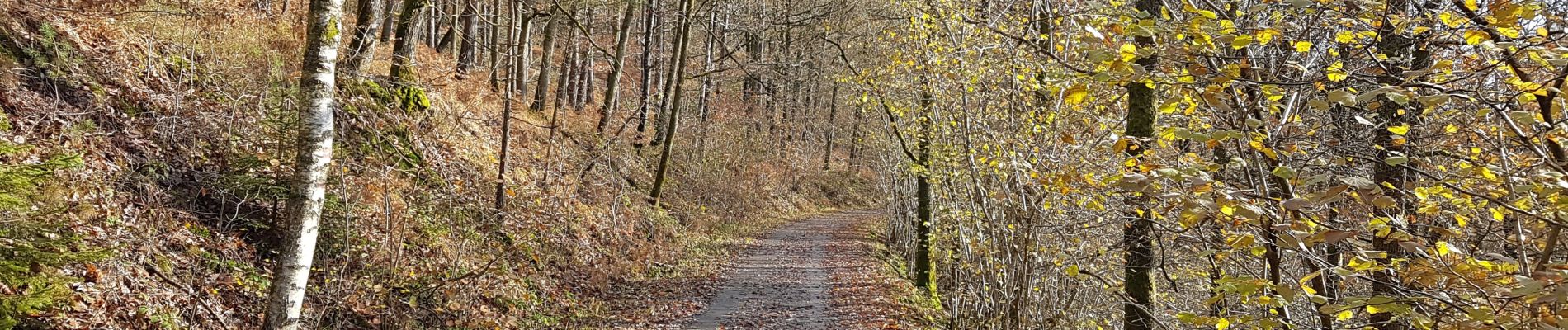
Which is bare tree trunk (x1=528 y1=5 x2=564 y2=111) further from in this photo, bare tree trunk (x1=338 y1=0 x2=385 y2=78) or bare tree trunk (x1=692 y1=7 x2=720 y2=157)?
bare tree trunk (x1=338 y1=0 x2=385 y2=78)

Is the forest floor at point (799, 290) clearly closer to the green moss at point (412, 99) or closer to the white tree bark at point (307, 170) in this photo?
the green moss at point (412, 99)

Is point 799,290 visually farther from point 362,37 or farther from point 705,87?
point 705,87

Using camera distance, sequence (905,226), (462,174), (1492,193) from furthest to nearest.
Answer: (905,226) < (462,174) < (1492,193)

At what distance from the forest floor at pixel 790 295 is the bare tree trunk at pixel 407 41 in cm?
479

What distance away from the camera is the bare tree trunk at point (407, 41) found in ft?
37.5

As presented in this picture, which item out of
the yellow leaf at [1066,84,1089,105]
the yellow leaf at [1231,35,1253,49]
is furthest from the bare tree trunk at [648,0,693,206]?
the yellow leaf at [1231,35,1253,49]

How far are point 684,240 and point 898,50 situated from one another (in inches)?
354

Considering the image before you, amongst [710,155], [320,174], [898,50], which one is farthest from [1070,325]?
[710,155]

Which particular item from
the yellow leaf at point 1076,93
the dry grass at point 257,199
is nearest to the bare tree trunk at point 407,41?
the dry grass at point 257,199

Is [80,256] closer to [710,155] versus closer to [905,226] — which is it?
[905,226]

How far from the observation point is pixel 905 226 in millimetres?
18703

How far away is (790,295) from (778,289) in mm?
454

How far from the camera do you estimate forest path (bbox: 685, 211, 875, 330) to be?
10211 millimetres

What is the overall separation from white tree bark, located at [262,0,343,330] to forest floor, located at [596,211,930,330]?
4690 millimetres
